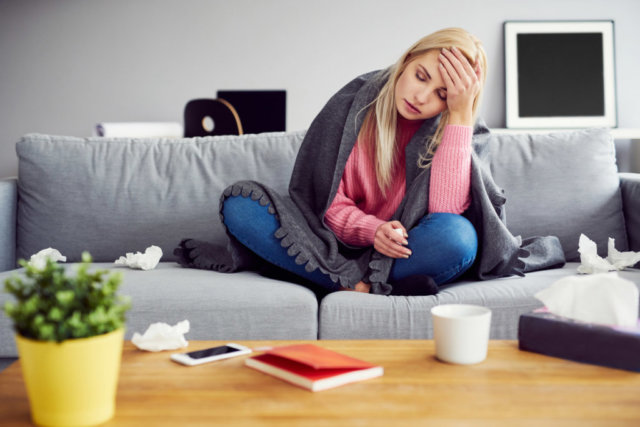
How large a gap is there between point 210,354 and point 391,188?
3.53 feet

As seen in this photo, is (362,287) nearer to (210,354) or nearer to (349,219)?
(349,219)

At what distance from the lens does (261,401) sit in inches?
28.8

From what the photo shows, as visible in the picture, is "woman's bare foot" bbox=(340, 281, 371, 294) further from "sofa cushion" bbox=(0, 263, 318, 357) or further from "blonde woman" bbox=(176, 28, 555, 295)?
"sofa cushion" bbox=(0, 263, 318, 357)

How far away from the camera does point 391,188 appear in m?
1.88

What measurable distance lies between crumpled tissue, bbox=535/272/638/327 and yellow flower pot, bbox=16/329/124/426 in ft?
2.02

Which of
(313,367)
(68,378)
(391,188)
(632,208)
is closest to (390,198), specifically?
(391,188)

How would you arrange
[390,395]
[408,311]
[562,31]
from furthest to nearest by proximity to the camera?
[562,31]
[408,311]
[390,395]

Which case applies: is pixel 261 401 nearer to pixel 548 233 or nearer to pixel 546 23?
pixel 548 233

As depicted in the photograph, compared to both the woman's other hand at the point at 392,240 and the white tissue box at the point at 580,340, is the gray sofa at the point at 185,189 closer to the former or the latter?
the woman's other hand at the point at 392,240

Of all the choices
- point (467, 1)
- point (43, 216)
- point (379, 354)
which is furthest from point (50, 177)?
point (467, 1)

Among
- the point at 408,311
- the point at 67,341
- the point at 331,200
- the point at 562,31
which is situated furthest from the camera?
the point at 562,31

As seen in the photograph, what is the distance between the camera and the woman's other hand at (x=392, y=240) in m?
1.61

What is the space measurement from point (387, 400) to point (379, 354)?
185 millimetres

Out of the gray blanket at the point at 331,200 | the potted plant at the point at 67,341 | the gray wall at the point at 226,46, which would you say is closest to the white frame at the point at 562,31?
the gray wall at the point at 226,46
